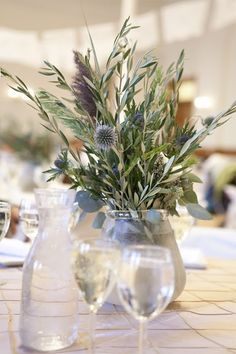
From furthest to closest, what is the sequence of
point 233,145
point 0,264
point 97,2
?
point 97,2 → point 233,145 → point 0,264

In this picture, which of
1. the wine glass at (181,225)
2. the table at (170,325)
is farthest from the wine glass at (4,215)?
the wine glass at (181,225)

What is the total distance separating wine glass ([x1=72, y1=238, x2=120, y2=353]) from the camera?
0.58 meters

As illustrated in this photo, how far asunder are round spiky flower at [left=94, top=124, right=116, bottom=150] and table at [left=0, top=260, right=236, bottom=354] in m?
0.29

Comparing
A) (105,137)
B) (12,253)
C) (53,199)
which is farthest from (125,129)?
(12,253)

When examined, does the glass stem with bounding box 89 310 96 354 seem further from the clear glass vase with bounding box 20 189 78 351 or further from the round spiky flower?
the round spiky flower

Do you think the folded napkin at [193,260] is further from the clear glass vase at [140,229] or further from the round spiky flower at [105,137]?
the round spiky flower at [105,137]

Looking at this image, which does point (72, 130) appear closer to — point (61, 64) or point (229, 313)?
point (229, 313)

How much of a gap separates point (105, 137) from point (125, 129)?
98 millimetres

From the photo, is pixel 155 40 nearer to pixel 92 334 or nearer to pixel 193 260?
pixel 193 260

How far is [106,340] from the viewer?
27.3 inches

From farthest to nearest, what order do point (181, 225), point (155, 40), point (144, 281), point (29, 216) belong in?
point (155, 40) < point (181, 225) < point (29, 216) < point (144, 281)

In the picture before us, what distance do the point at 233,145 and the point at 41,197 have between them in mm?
5496

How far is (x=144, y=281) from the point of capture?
554 mm

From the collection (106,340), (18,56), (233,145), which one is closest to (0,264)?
(106,340)
